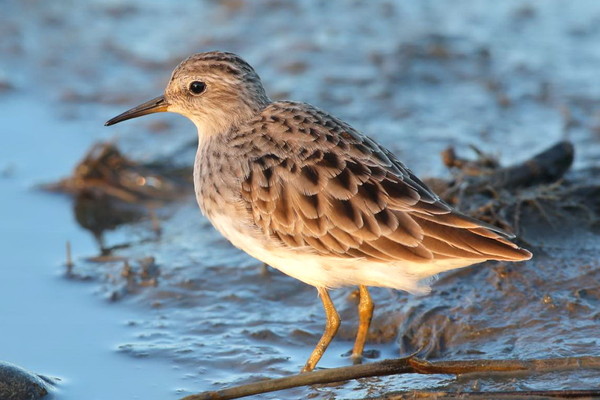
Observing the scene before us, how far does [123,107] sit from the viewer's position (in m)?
12.6

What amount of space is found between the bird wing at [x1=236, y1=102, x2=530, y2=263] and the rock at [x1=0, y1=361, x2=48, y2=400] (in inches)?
73.9

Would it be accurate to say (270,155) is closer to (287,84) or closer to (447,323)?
(447,323)

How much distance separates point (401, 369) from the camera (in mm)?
6699

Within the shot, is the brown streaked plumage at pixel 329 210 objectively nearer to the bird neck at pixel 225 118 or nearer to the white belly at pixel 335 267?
the white belly at pixel 335 267

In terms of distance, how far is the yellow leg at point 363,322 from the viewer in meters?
7.72

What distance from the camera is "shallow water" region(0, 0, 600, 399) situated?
773 cm

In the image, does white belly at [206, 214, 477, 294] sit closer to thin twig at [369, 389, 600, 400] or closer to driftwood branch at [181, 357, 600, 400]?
driftwood branch at [181, 357, 600, 400]

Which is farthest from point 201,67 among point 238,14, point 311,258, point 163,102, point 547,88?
point 238,14

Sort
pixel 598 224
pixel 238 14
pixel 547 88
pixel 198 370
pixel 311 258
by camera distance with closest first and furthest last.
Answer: pixel 311 258
pixel 198 370
pixel 598 224
pixel 547 88
pixel 238 14

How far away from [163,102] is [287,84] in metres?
4.47

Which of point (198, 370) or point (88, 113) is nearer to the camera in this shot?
point (198, 370)

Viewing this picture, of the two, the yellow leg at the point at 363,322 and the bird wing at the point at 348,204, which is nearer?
the bird wing at the point at 348,204

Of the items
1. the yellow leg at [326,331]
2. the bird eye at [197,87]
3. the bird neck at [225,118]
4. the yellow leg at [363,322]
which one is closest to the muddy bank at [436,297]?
the yellow leg at [363,322]

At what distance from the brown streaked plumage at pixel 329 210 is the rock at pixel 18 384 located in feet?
5.42
